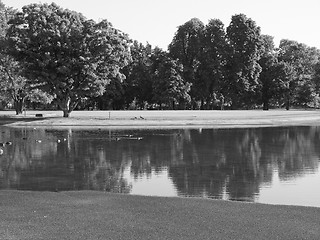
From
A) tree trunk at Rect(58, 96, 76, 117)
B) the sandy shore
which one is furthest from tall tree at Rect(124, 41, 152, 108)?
the sandy shore

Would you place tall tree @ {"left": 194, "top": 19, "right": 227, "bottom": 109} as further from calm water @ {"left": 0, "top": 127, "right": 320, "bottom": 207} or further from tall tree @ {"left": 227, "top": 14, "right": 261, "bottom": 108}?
calm water @ {"left": 0, "top": 127, "right": 320, "bottom": 207}

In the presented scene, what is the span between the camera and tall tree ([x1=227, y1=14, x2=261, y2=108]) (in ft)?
306

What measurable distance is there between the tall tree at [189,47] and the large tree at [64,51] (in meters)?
41.1

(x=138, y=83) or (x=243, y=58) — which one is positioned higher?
(x=243, y=58)

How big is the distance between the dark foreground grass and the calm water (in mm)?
2093

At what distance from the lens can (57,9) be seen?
5953cm

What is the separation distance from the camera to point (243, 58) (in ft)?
309

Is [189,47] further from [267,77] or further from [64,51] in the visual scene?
[64,51]

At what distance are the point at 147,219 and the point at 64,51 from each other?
49.7 meters

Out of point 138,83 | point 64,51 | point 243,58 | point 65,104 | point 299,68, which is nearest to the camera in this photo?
point 64,51

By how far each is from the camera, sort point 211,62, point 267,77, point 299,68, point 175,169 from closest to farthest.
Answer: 1. point 175,169
2. point 211,62
3. point 267,77
4. point 299,68

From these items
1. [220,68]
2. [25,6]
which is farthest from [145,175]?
[220,68]

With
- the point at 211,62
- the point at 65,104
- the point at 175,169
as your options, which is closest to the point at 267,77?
the point at 211,62

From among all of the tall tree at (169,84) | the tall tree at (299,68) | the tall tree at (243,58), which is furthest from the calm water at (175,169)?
the tall tree at (299,68)
